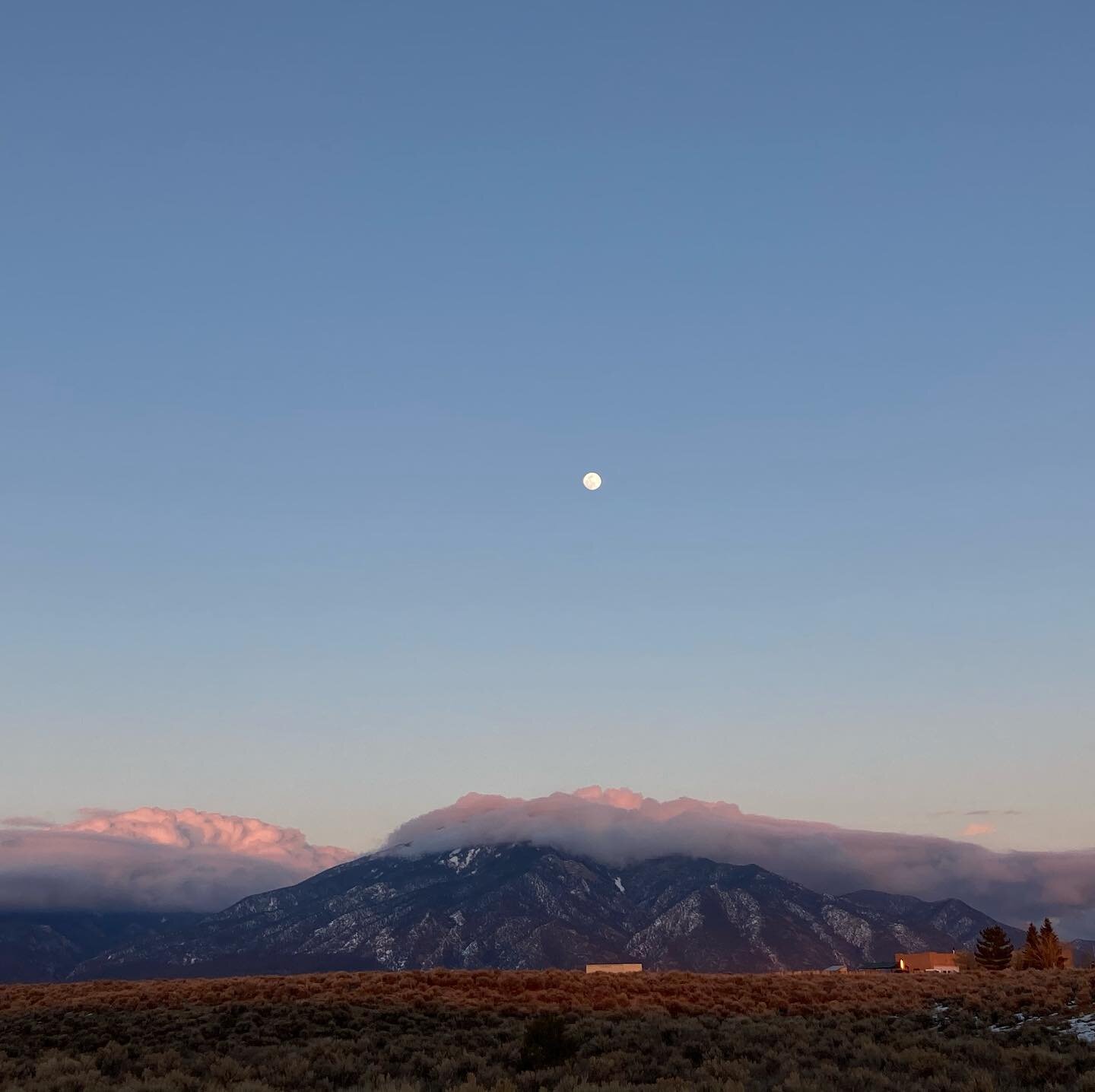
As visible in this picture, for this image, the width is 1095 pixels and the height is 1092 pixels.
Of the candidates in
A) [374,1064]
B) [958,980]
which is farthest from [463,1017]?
[958,980]

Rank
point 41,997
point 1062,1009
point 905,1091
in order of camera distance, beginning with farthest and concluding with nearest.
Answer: point 41,997, point 1062,1009, point 905,1091

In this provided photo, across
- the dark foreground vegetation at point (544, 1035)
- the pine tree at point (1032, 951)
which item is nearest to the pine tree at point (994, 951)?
the pine tree at point (1032, 951)

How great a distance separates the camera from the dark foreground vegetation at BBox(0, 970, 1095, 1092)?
24.2 metres

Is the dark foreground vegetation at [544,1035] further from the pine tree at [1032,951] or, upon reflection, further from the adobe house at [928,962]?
the adobe house at [928,962]

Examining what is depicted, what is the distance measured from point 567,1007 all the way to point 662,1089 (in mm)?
17809

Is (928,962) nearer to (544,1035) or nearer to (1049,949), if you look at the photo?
(1049,949)

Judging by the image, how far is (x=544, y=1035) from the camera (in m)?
27.6

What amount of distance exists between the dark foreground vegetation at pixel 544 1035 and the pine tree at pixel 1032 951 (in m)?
50.2

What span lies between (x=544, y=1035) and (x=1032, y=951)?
8409 cm

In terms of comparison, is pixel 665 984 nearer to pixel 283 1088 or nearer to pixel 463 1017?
pixel 463 1017

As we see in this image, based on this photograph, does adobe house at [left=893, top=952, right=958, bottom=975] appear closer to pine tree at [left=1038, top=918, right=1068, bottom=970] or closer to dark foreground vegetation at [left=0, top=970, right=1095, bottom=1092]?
pine tree at [left=1038, top=918, right=1068, bottom=970]

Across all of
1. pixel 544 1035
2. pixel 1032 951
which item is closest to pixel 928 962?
pixel 1032 951

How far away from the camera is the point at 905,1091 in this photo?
69.7 feet

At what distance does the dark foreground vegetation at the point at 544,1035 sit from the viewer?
24219mm
